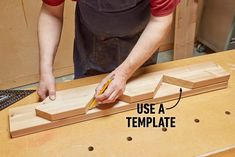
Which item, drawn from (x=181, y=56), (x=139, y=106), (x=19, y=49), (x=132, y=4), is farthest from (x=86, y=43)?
(x=181, y=56)

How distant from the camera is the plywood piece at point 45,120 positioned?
795 millimetres

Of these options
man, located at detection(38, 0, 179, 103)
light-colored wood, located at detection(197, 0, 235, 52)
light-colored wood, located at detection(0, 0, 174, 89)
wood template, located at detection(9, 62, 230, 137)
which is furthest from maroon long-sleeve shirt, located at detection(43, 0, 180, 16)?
light-colored wood, located at detection(197, 0, 235, 52)

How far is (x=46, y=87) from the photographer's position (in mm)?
894

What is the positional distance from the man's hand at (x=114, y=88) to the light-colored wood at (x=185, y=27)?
4.15ft

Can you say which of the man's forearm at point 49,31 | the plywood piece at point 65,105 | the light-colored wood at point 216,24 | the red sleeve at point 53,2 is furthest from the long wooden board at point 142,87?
the light-colored wood at point 216,24

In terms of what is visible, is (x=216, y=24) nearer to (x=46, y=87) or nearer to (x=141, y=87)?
(x=141, y=87)

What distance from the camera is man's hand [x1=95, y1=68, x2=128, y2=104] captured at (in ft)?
2.69

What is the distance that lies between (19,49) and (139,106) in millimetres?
1294

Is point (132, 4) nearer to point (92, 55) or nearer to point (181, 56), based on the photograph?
point (92, 55)

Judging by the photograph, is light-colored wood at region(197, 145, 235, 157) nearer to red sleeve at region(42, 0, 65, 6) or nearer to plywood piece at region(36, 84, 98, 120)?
plywood piece at region(36, 84, 98, 120)

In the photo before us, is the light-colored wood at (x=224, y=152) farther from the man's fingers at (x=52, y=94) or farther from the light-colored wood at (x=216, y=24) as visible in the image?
the light-colored wood at (x=216, y=24)

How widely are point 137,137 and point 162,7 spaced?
371 millimetres

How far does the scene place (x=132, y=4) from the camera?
93 cm

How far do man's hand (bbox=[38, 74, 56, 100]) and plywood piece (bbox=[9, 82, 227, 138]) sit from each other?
0.16 ft
